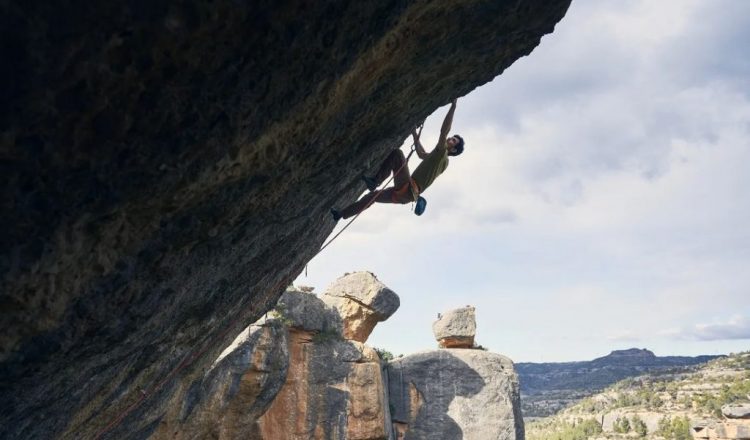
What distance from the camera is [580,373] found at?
122m

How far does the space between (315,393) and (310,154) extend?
11585 mm

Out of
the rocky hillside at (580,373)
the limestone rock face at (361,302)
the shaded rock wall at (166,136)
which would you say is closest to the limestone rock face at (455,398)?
the limestone rock face at (361,302)

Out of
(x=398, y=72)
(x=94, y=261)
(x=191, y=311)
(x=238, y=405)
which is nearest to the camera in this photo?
(x=94, y=261)

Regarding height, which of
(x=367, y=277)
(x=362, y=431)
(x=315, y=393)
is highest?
(x=367, y=277)

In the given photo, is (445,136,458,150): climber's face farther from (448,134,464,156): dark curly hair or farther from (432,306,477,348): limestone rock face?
(432,306,477,348): limestone rock face

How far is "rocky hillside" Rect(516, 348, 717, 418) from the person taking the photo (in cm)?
9056

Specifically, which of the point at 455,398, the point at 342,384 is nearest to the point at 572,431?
the point at 455,398

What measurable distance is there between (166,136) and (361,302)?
1522 cm

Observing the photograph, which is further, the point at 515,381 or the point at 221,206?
the point at 515,381

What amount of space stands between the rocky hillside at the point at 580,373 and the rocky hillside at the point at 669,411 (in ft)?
63.6

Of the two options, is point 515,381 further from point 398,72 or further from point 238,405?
point 398,72

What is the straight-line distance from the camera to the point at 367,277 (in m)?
17.9

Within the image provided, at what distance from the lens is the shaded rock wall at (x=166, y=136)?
233cm

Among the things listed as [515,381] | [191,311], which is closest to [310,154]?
[191,311]
